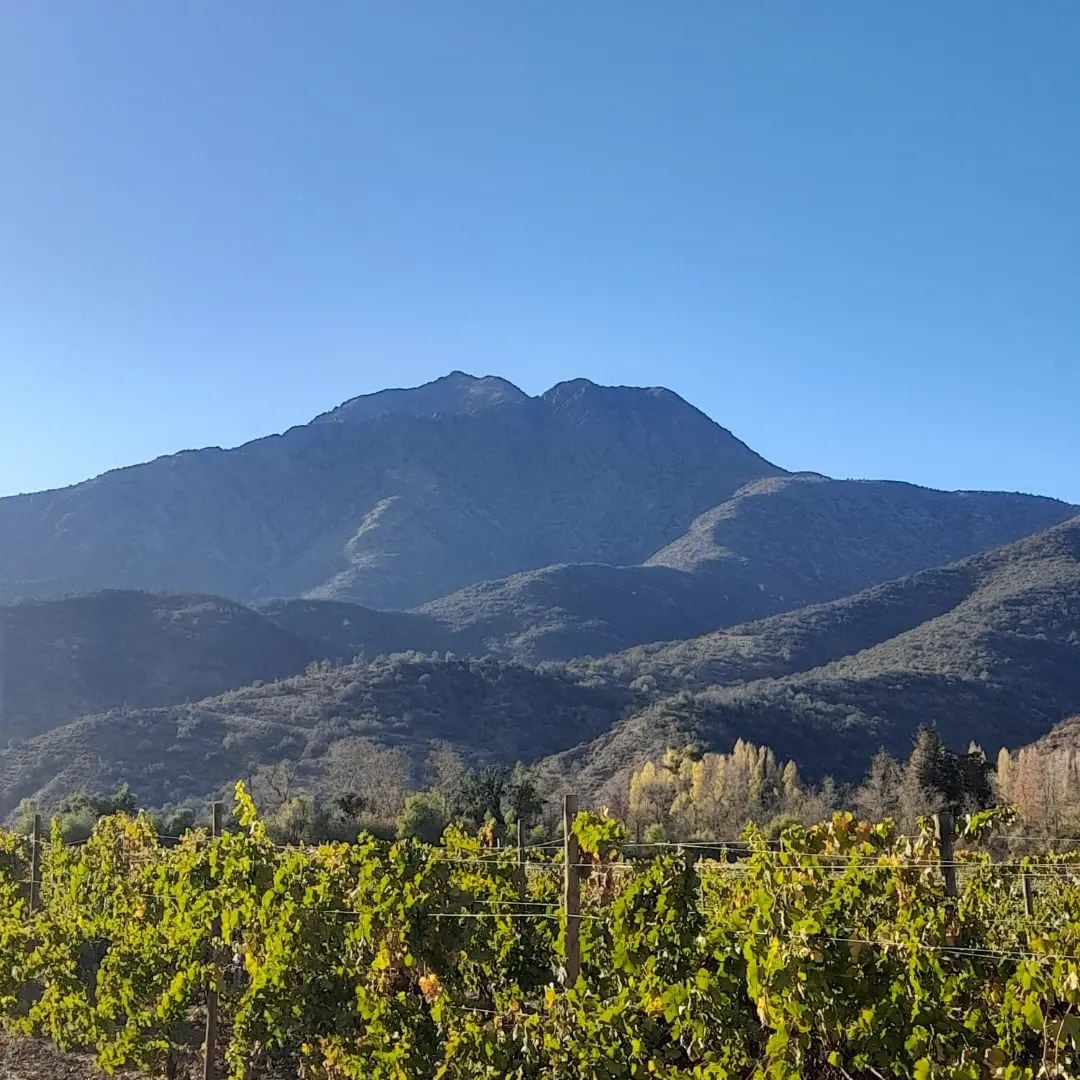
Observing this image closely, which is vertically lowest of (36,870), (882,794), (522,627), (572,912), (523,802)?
(882,794)

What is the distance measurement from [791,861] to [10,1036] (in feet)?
35.7

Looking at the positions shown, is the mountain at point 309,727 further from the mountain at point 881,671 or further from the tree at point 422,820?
the tree at point 422,820

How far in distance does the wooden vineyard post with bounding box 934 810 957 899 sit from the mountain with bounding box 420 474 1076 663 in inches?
3992

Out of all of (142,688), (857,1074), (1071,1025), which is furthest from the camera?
(142,688)

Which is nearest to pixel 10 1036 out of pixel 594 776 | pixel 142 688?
pixel 594 776

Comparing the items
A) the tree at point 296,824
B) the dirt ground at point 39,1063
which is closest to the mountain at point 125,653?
the tree at point 296,824

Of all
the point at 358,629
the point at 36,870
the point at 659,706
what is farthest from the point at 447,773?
the point at 358,629

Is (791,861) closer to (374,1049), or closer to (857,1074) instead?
(857,1074)

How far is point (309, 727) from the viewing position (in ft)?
→ 230

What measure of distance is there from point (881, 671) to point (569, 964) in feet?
236

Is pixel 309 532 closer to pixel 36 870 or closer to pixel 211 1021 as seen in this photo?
pixel 36 870

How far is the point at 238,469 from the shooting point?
200 metres

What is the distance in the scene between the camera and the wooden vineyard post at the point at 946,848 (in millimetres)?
6484

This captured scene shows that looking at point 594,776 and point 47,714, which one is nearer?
point 594,776
